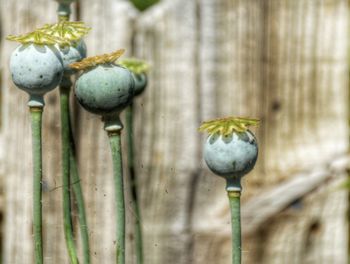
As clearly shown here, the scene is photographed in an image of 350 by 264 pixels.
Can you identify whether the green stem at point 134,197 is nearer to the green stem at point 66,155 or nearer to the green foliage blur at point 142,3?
the green stem at point 66,155

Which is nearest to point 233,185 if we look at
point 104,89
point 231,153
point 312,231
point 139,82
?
point 231,153

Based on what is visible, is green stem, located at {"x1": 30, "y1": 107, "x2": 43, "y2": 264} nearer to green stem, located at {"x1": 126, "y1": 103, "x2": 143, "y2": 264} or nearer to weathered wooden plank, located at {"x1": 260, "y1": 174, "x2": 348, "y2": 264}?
green stem, located at {"x1": 126, "y1": 103, "x2": 143, "y2": 264}

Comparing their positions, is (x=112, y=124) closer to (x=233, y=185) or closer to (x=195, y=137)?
(x=233, y=185)

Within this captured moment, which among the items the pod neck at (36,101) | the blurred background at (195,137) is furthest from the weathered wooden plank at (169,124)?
the pod neck at (36,101)

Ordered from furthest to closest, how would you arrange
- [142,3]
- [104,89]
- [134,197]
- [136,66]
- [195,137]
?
[142,3] → [195,137] → [136,66] → [134,197] → [104,89]

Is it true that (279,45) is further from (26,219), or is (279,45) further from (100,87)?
(100,87)

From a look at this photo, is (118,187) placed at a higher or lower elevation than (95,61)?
lower
